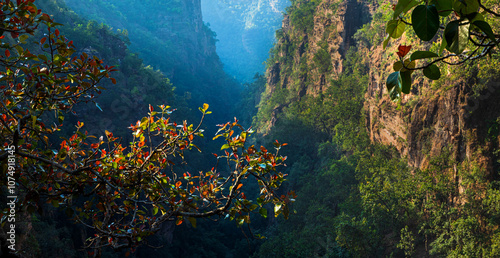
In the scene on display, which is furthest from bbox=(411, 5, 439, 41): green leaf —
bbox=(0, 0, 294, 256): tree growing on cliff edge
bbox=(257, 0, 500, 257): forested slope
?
bbox=(257, 0, 500, 257): forested slope

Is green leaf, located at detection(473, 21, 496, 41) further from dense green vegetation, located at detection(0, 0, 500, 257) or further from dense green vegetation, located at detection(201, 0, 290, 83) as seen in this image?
dense green vegetation, located at detection(201, 0, 290, 83)

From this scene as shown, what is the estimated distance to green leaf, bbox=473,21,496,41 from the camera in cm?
96

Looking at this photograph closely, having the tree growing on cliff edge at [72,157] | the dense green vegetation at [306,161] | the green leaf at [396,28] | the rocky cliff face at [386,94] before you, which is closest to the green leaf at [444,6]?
the dense green vegetation at [306,161]

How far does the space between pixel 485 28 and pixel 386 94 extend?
15.6 meters

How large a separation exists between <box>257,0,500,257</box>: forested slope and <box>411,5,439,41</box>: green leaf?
747 cm

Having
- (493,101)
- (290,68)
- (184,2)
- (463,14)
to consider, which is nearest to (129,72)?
(290,68)

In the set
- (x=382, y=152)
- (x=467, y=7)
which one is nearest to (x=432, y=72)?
(x=467, y=7)

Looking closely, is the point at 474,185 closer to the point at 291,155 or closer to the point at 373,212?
the point at 373,212

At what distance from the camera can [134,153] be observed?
10.1 ft

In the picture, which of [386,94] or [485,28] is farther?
[386,94]

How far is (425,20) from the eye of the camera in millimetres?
929

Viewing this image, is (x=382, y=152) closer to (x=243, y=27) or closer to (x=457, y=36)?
(x=457, y=36)

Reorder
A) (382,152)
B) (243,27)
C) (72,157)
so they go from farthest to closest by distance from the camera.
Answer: (243,27) → (382,152) → (72,157)

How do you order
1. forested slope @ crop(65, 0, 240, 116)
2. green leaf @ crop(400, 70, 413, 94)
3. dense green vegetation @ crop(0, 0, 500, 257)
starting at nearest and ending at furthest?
green leaf @ crop(400, 70, 413, 94) → dense green vegetation @ crop(0, 0, 500, 257) → forested slope @ crop(65, 0, 240, 116)
